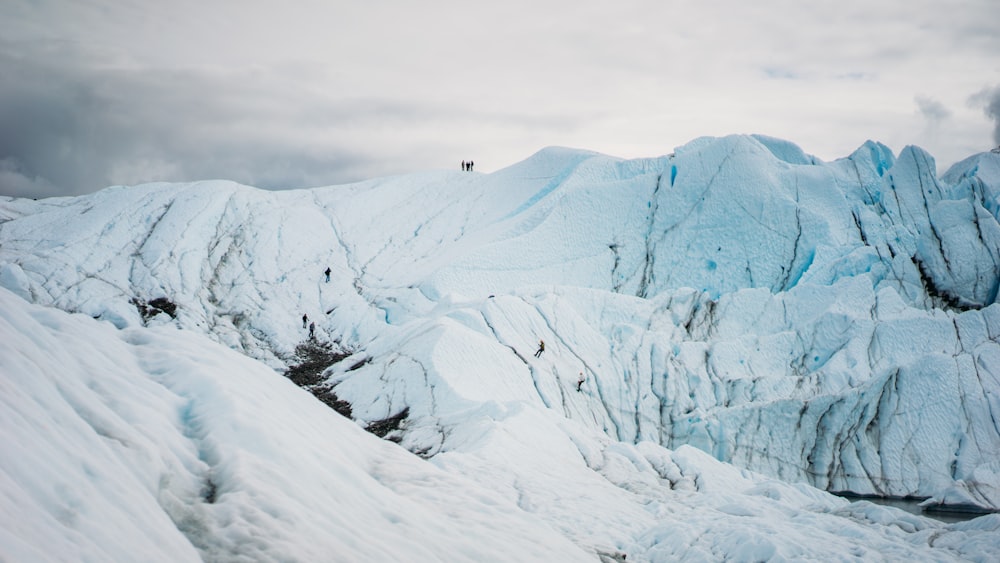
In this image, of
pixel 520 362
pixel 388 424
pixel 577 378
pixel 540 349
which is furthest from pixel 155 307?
pixel 577 378

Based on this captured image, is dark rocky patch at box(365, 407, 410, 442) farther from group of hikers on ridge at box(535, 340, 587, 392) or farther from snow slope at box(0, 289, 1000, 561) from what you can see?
group of hikers on ridge at box(535, 340, 587, 392)

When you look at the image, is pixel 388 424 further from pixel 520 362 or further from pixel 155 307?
pixel 155 307

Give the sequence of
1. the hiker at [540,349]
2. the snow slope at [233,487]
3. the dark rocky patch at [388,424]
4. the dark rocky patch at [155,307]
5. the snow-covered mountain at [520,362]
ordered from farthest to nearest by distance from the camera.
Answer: the dark rocky patch at [155,307], the hiker at [540,349], the dark rocky patch at [388,424], the snow-covered mountain at [520,362], the snow slope at [233,487]

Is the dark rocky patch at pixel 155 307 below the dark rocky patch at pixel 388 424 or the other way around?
the other way around

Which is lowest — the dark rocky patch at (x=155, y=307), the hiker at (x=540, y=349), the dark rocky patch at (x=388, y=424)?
the dark rocky patch at (x=388, y=424)

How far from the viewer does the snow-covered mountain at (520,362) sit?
8695 millimetres

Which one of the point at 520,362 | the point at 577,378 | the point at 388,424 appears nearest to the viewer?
the point at 388,424

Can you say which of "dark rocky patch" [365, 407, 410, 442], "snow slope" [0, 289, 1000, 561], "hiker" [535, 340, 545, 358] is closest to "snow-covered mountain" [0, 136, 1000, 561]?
"snow slope" [0, 289, 1000, 561]

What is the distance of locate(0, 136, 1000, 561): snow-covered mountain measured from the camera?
8.70 metres

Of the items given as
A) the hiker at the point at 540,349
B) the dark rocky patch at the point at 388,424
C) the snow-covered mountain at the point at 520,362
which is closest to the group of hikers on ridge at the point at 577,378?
the hiker at the point at 540,349

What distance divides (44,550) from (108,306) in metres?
40.1

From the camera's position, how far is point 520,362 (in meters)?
34.0

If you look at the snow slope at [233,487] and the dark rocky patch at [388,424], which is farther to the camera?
the dark rocky patch at [388,424]

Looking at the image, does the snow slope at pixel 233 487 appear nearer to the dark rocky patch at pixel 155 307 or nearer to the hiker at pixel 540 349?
the hiker at pixel 540 349
